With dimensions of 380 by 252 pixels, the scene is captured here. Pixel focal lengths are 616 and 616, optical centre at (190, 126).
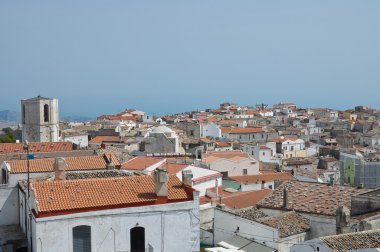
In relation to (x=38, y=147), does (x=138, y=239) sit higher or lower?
lower

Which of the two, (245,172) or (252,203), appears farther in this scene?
(245,172)

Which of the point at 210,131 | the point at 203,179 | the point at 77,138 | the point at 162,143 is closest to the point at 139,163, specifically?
the point at 203,179

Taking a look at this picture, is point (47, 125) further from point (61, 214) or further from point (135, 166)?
point (61, 214)

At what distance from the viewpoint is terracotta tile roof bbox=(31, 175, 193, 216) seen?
21.6 m

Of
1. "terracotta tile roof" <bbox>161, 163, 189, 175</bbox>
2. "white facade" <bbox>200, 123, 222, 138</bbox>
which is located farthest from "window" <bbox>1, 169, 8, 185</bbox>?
"white facade" <bbox>200, 123, 222, 138</bbox>

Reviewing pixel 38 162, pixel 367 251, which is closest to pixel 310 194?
pixel 367 251

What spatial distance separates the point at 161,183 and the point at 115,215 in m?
2.10

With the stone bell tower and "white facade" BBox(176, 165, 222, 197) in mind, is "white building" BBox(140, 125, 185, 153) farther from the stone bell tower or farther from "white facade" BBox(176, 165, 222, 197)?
"white facade" BBox(176, 165, 222, 197)

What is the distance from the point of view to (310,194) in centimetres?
2970

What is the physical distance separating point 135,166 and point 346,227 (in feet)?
57.0

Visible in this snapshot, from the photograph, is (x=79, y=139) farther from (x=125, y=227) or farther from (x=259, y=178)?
(x=125, y=227)

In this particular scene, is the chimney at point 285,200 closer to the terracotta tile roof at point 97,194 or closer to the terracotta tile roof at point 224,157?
the terracotta tile roof at point 97,194

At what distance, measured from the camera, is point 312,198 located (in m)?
29.0

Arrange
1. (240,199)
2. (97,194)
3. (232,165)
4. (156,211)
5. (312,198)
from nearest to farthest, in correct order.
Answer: (97,194), (156,211), (312,198), (240,199), (232,165)
